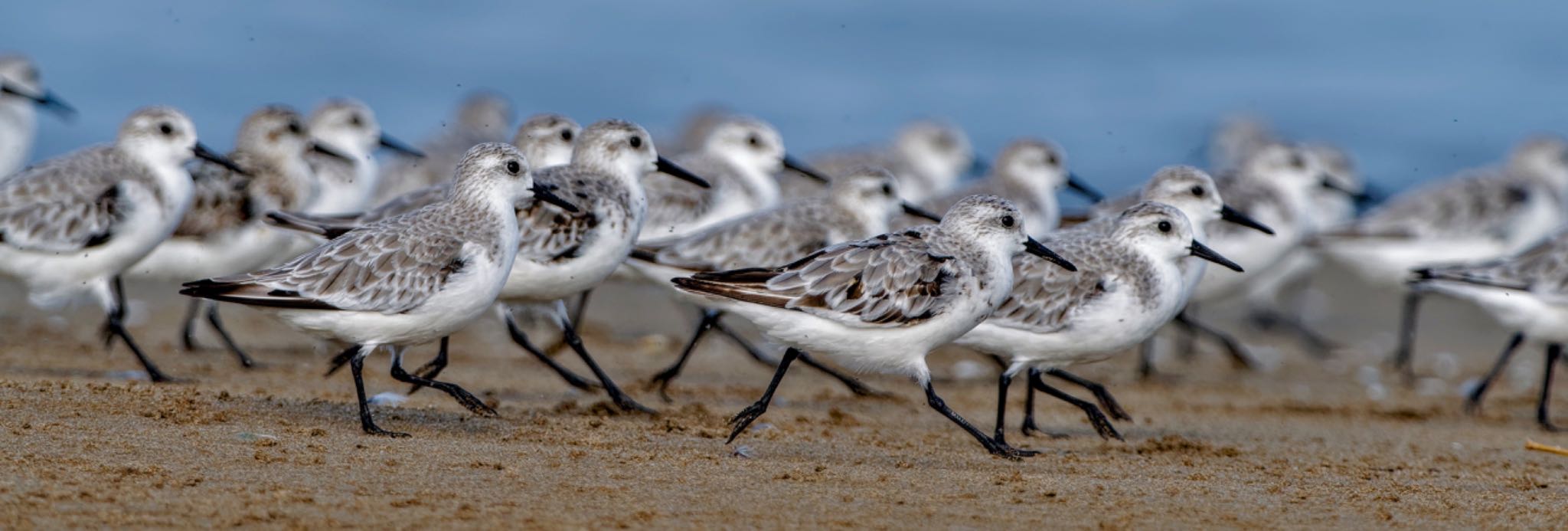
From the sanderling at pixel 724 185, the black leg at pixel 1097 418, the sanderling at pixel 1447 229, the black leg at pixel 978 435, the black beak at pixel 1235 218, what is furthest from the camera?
the sanderling at pixel 1447 229

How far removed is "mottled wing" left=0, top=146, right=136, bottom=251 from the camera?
9406 mm

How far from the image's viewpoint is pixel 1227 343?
13.1m

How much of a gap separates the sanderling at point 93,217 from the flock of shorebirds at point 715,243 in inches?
0.5

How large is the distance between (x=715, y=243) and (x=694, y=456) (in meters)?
3.23

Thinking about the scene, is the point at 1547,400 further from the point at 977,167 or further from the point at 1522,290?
the point at 977,167

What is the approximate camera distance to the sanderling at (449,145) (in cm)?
1484

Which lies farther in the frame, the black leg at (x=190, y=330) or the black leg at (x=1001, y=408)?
the black leg at (x=190, y=330)

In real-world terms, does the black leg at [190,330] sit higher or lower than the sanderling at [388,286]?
lower

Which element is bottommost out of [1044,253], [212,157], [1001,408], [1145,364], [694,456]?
[1145,364]

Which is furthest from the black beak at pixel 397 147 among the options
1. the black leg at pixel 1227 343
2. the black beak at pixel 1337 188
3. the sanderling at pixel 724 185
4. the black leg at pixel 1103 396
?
the black beak at pixel 1337 188

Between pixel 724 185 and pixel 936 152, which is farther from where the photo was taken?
pixel 936 152

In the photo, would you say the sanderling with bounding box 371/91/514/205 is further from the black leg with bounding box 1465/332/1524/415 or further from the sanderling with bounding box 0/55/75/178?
the black leg with bounding box 1465/332/1524/415

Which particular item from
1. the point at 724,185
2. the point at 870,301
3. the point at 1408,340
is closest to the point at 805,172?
the point at 724,185

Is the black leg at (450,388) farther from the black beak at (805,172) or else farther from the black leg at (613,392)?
the black beak at (805,172)
